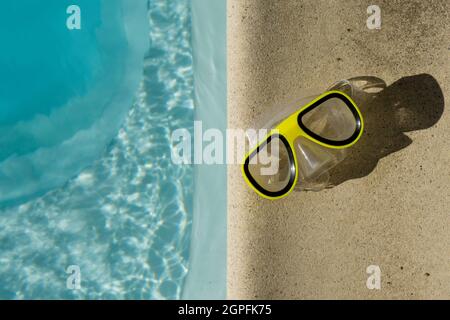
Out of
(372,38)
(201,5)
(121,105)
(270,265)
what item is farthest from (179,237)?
(372,38)

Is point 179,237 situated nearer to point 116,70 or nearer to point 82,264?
point 82,264

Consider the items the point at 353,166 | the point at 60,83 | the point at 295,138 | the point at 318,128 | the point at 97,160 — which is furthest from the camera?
the point at 60,83

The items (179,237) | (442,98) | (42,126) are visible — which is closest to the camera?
(442,98)

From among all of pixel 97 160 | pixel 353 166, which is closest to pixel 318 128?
pixel 353 166

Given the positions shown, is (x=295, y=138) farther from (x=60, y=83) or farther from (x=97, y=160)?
→ (x=60, y=83)

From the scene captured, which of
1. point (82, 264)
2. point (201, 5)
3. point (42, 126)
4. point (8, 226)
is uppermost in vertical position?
point (201, 5)

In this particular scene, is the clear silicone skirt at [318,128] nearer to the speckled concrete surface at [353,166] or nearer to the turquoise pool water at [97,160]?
the speckled concrete surface at [353,166]
